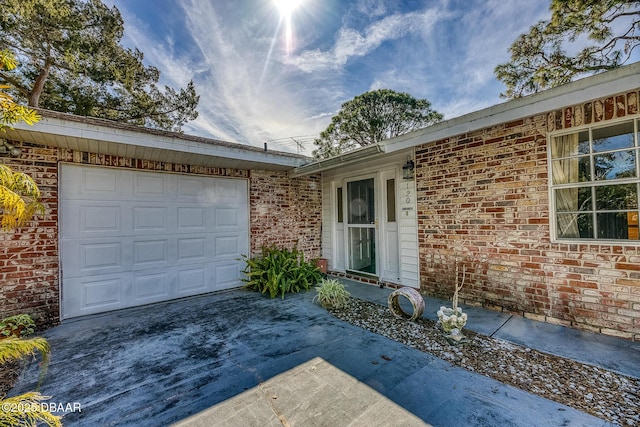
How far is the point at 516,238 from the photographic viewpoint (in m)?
3.58

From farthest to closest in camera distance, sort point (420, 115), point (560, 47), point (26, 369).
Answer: point (420, 115) < point (560, 47) < point (26, 369)

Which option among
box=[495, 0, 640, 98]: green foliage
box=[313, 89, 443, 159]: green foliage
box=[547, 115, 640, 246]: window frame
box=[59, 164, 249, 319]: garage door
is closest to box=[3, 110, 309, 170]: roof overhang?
box=[59, 164, 249, 319]: garage door

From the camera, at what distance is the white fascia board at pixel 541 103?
2.49m

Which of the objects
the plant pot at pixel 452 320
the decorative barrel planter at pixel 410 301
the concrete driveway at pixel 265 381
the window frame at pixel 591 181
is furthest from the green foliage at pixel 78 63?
the window frame at pixel 591 181

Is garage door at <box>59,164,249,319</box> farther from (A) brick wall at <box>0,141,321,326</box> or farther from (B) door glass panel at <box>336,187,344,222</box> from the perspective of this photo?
(B) door glass panel at <box>336,187,344,222</box>

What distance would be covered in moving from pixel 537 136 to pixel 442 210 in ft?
5.05

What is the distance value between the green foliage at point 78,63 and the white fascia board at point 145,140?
5177mm

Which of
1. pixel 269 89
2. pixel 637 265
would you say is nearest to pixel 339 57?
pixel 269 89

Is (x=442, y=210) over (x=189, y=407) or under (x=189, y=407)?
over

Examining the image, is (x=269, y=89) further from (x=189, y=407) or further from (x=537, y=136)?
(x=189, y=407)

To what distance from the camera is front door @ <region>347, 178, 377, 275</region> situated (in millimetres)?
5699

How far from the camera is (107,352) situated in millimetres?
2910

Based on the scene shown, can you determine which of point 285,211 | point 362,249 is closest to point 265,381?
point 362,249

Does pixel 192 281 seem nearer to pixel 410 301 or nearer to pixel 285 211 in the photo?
pixel 285 211
